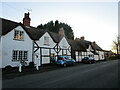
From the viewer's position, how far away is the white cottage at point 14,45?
1814 centimetres

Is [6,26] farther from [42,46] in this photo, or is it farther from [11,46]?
[42,46]

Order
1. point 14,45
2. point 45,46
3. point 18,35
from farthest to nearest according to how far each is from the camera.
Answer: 1. point 45,46
2. point 18,35
3. point 14,45

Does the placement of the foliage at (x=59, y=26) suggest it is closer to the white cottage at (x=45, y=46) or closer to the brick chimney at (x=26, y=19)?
the white cottage at (x=45, y=46)

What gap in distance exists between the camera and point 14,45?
1944 cm

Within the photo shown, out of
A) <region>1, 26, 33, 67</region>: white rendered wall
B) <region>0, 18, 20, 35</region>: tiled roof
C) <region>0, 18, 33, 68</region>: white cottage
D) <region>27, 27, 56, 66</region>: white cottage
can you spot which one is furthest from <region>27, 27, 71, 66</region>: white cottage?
<region>0, 18, 20, 35</region>: tiled roof

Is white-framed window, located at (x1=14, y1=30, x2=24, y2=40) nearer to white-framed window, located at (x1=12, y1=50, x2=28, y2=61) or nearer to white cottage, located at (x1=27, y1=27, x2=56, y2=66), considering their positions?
white cottage, located at (x1=27, y1=27, x2=56, y2=66)

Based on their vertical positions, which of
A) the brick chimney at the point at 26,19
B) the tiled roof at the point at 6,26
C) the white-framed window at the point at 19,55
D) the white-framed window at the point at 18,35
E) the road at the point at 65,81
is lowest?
the road at the point at 65,81

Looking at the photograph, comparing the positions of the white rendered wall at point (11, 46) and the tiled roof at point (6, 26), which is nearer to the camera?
the white rendered wall at point (11, 46)

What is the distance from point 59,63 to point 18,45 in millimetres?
7702

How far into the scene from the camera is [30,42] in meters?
21.8

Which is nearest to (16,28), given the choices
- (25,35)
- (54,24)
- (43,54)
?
(25,35)

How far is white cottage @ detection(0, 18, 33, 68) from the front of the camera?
59.5ft

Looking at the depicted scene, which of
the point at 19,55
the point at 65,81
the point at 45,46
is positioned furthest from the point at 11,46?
the point at 65,81

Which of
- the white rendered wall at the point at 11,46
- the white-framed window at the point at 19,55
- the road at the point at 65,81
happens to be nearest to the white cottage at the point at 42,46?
the white rendered wall at the point at 11,46
